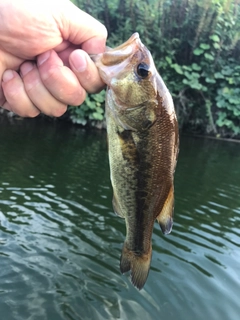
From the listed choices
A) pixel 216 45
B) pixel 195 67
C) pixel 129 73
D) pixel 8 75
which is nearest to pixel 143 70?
pixel 129 73

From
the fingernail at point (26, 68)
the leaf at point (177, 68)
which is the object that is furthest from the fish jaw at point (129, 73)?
the leaf at point (177, 68)

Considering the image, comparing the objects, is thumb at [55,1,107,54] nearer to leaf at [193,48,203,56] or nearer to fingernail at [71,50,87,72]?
fingernail at [71,50,87,72]

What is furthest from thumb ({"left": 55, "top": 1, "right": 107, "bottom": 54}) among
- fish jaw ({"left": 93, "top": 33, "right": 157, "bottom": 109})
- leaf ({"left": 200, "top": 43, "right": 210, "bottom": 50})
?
leaf ({"left": 200, "top": 43, "right": 210, "bottom": 50})

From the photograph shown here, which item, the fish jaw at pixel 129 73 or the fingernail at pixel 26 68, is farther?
the fingernail at pixel 26 68

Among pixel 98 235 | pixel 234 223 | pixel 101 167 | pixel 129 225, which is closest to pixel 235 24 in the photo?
pixel 101 167

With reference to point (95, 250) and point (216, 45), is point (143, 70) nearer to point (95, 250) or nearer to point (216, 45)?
point (95, 250)

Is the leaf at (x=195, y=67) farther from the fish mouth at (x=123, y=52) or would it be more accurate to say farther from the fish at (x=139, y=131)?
the fish mouth at (x=123, y=52)
